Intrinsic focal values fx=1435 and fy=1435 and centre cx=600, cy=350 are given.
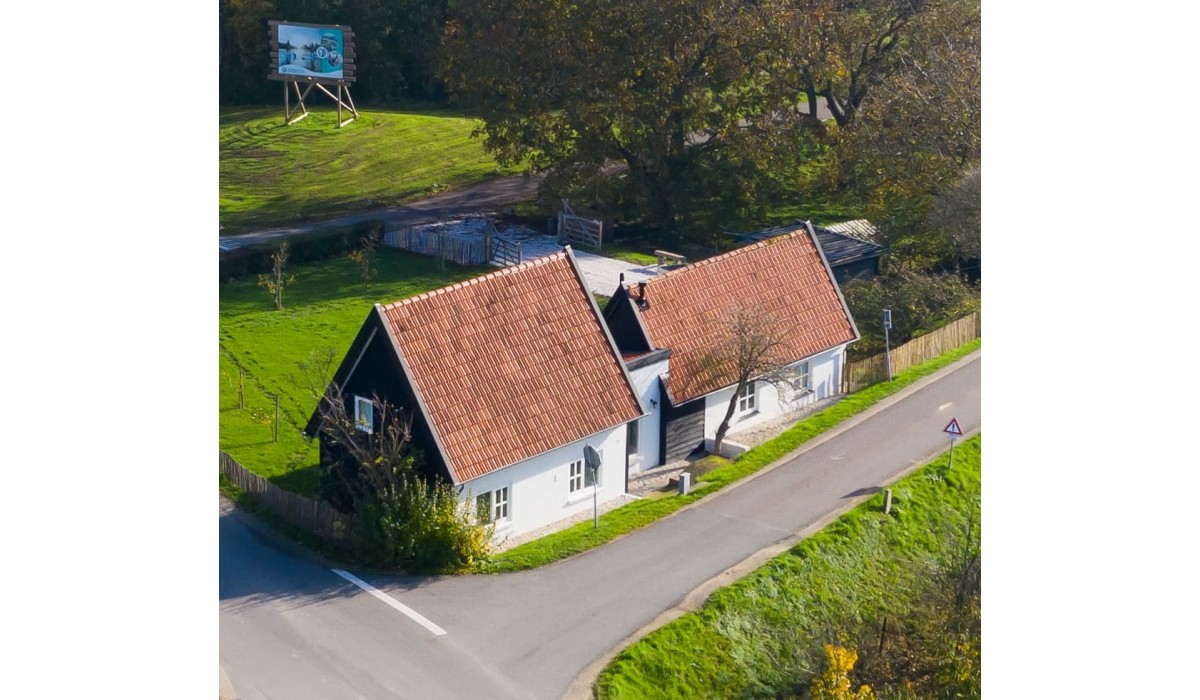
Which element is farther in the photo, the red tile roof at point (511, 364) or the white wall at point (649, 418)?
the white wall at point (649, 418)

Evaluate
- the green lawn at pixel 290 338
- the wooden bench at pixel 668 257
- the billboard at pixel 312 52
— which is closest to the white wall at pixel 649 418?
the green lawn at pixel 290 338

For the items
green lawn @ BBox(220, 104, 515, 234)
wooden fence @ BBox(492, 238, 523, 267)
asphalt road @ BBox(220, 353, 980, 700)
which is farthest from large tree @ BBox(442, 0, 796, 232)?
asphalt road @ BBox(220, 353, 980, 700)

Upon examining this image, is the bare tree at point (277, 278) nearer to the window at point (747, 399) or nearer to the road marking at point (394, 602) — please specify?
the window at point (747, 399)

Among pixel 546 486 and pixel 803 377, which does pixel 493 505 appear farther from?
pixel 803 377

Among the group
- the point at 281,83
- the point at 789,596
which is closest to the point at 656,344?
the point at 789,596

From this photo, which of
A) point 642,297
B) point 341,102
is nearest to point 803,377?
point 642,297
